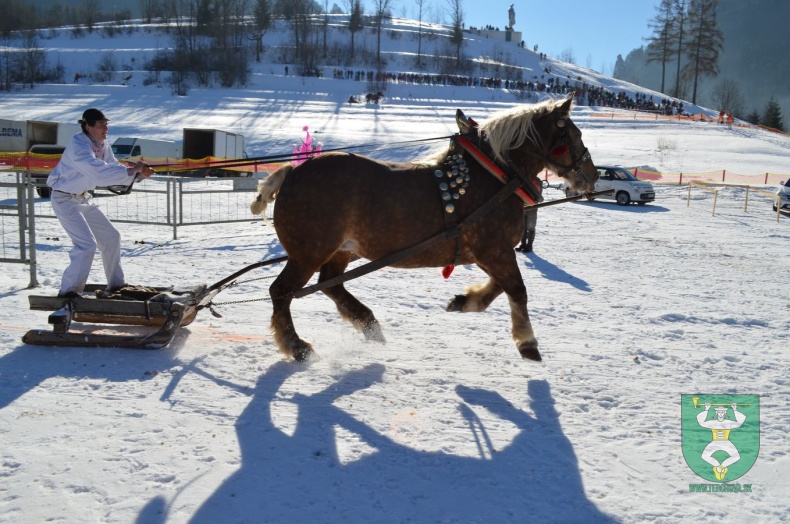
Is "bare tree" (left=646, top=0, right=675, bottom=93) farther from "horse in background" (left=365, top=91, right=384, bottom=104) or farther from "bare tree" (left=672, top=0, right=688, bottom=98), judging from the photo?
"horse in background" (left=365, top=91, right=384, bottom=104)

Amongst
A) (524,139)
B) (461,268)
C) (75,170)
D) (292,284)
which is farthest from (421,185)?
(461,268)

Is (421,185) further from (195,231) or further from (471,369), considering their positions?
(195,231)

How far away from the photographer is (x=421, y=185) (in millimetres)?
5273

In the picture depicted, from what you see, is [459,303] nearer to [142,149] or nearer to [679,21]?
[142,149]

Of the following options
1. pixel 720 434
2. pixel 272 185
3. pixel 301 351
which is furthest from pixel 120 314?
pixel 720 434

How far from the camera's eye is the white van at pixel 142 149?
2894 cm

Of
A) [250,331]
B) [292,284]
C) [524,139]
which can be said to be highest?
[524,139]

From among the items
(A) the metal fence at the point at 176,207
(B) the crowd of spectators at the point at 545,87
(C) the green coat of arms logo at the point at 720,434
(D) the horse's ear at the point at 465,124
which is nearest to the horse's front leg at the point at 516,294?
(D) the horse's ear at the point at 465,124

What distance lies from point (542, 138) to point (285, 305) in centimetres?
281

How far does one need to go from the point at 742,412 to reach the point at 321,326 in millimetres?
4014

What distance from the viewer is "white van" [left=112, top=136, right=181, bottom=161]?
28.9m

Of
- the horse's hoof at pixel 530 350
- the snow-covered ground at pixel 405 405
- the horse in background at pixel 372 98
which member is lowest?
the snow-covered ground at pixel 405 405

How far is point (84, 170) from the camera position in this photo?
5422 millimetres

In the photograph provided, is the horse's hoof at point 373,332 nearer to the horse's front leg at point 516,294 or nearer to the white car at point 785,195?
the horse's front leg at point 516,294
